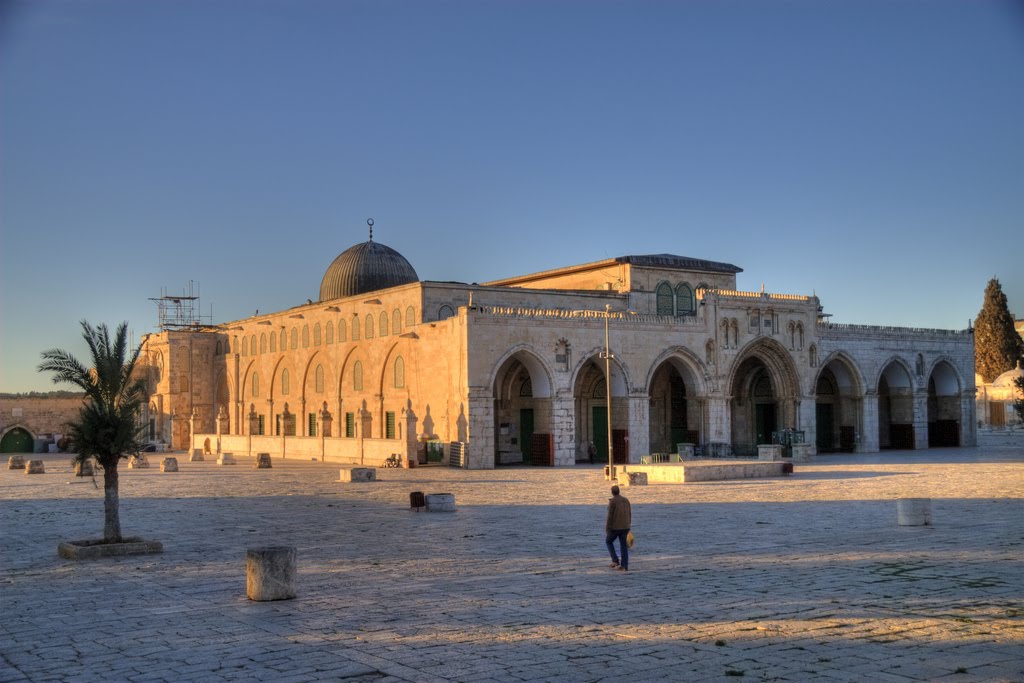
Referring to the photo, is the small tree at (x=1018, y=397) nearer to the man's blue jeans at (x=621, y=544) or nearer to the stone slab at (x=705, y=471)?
the stone slab at (x=705, y=471)

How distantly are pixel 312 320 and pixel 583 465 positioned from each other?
1883 cm

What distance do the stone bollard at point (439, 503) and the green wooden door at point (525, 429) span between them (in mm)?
20758

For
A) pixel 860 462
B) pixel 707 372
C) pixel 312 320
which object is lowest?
pixel 860 462

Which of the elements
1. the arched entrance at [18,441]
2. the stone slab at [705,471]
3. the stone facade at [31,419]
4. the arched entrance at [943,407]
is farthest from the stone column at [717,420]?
the arched entrance at [18,441]

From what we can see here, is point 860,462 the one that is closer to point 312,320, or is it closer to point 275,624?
point 312,320

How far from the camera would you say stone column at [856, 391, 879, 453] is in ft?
159

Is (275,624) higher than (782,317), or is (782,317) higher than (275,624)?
(782,317)

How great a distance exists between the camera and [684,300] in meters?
48.2

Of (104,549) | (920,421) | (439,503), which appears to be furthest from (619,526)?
(920,421)

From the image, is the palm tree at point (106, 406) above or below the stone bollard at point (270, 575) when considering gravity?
above

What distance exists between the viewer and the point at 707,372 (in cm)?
4350

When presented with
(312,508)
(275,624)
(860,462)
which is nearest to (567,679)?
(275,624)

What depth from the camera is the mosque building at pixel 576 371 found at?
128 ft

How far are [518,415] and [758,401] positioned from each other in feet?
42.1
